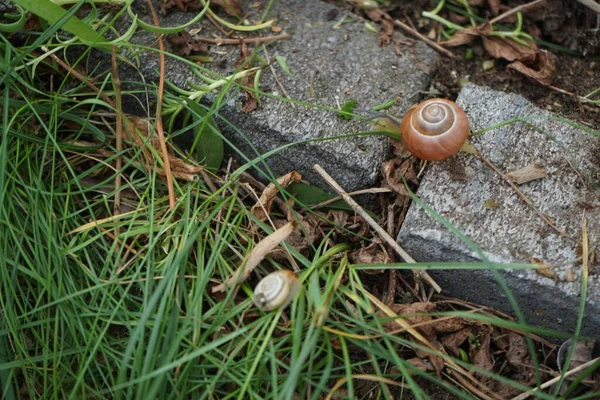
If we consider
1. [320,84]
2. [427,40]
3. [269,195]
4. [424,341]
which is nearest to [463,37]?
[427,40]

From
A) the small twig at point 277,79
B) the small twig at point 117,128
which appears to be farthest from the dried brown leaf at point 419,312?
the small twig at point 117,128

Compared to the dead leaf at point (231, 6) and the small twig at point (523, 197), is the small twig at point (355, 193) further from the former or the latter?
the dead leaf at point (231, 6)

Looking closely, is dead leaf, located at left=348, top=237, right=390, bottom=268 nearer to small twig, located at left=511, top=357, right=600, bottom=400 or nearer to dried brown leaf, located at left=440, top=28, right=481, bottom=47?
small twig, located at left=511, top=357, right=600, bottom=400

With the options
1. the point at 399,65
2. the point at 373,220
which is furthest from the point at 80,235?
the point at 399,65

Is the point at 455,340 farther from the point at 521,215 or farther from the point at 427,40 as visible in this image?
the point at 427,40

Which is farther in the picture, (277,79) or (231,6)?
(231,6)
